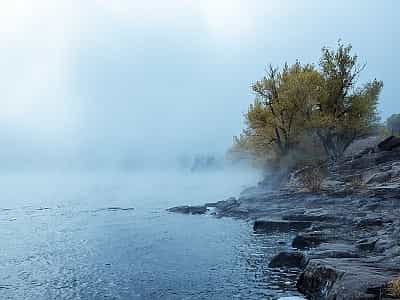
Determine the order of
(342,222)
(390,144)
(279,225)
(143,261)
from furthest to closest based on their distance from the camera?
(390,144), (279,225), (342,222), (143,261)

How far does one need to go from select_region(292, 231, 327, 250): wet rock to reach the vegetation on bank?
3547 cm

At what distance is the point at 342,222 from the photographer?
1357 inches

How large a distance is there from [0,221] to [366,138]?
55.1 meters

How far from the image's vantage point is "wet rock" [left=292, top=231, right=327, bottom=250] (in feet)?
93.8

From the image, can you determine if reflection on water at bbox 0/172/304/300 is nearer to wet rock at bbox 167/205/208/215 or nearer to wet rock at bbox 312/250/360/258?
wet rock at bbox 312/250/360/258

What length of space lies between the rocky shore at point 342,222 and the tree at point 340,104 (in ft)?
30.7

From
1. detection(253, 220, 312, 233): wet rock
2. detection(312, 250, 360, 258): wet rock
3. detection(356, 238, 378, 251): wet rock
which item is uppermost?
detection(253, 220, 312, 233): wet rock

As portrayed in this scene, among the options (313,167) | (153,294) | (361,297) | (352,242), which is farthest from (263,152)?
(361,297)

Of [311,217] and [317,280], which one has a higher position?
[311,217]

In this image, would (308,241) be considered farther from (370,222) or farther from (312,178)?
(312,178)

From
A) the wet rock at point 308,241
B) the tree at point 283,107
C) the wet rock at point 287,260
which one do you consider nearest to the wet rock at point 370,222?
the wet rock at point 308,241

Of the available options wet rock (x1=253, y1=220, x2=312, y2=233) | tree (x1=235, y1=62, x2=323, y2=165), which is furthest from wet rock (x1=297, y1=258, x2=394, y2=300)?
tree (x1=235, y1=62, x2=323, y2=165)

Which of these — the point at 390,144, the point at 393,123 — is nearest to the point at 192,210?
the point at 390,144

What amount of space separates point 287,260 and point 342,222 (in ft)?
35.2
